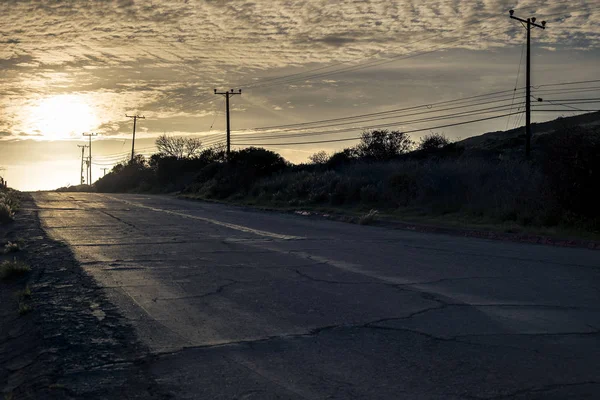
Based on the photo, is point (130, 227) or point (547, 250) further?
point (130, 227)

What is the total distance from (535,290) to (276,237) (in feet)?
28.8

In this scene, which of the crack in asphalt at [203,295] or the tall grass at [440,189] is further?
the tall grass at [440,189]

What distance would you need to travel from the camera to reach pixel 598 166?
18.2m

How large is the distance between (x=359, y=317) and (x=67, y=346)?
10.5 feet

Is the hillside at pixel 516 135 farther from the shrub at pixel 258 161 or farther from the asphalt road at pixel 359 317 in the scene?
the asphalt road at pixel 359 317

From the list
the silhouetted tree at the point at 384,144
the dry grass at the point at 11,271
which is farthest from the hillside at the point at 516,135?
the dry grass at the point at 11,271

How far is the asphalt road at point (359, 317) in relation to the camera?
5234 millimetres

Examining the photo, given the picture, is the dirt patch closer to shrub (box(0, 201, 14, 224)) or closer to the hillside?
shrub (box(0, 201, 14, 224))

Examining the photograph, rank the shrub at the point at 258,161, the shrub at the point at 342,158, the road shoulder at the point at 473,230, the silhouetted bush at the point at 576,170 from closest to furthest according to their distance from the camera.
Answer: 1. the road shoulder at the point at 473,230
2. the silhouetted bush at the point at 576,170
3. the shrub at the point at 258,161
4. the shrub at the point at 342,158

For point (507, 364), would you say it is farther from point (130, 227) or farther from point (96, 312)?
point (130, 227)

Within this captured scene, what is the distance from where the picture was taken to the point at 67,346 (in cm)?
631

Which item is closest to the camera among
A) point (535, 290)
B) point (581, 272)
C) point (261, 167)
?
point (535, 290)

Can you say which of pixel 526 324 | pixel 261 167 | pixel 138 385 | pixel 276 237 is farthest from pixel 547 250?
pixel 261 167

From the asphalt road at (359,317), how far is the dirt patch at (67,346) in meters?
0.23
